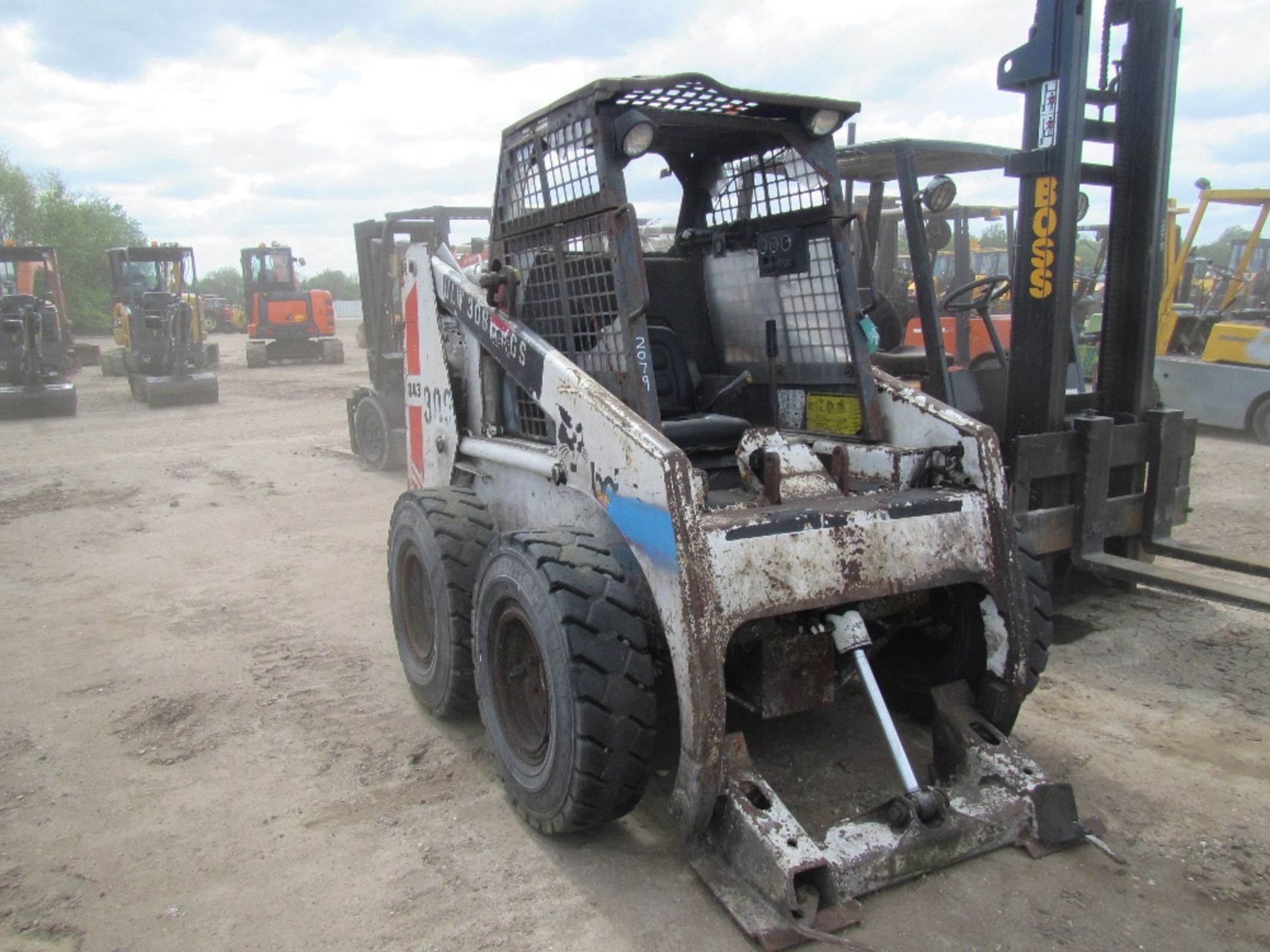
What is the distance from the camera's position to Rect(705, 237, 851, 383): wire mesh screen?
12.8 ft

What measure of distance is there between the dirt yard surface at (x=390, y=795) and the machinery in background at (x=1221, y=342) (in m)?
4.64

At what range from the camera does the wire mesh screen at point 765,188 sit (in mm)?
3875

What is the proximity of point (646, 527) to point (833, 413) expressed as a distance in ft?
4.47

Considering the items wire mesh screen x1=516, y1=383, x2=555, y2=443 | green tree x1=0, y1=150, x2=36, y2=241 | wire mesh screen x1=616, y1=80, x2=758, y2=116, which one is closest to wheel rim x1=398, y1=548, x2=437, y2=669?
wire mesh screen x1=516, y1=383, x2=555, y2=443

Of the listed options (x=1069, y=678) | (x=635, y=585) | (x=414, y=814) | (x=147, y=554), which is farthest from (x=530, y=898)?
(x=147, y=554)

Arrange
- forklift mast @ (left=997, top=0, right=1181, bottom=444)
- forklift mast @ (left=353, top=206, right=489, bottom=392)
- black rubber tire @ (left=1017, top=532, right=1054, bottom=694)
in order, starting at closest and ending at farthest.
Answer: black rubber tire @ (left=1017, top=532, right=1054, bottom=694) → forklift mast @ (left=997, top=0, right=1181, bottom=444) → forklift mast @ (left=353, top=206, right=489, bottom=392)

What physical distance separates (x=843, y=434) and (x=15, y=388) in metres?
A: 14.8

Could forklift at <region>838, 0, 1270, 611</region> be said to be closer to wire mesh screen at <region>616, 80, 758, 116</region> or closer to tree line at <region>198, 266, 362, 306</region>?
wire mesh screen at <region>616, 80, 758, 116</region>

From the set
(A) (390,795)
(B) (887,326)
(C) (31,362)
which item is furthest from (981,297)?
(C) (31,362)

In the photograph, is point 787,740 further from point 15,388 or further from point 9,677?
point 15,388

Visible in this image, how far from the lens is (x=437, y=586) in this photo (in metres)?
3.96

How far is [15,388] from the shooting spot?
14.7 meters

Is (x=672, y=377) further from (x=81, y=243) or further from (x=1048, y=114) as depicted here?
(x=81, y=243)

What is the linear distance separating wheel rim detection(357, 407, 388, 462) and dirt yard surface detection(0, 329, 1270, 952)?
11.0 feet
